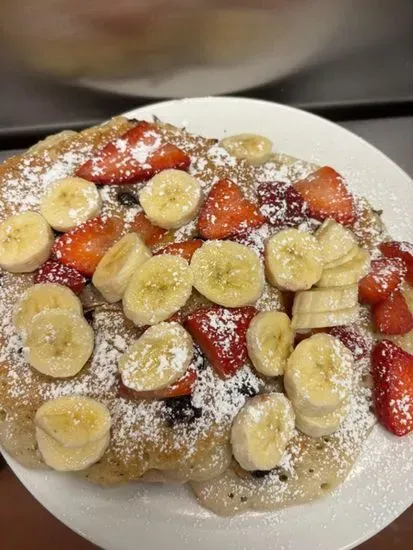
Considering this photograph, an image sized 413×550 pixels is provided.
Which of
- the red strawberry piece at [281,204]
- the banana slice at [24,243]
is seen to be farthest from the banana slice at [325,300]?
the banana slice at [24,243]

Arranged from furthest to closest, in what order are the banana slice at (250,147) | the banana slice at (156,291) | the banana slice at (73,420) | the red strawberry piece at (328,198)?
the banana slice at (250,147) → the red strawberry piece at (328,198) → the banana slice at (156,291) → the banana slice at (73,420)

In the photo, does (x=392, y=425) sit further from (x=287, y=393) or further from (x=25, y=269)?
(x=25, y=269)

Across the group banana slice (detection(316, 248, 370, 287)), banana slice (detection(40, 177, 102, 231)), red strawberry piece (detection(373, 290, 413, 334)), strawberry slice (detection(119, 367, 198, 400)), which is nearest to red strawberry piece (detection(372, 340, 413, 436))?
red strawberry piece (detection(373, 290, 413, 334))

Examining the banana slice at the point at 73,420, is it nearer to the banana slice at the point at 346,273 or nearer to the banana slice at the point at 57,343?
the banana slice at the point at 57,343

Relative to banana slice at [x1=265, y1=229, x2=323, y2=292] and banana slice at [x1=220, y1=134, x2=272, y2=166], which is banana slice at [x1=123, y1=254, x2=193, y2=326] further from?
banana slice at [x1=220, y1=134, x2=272, y2=166]

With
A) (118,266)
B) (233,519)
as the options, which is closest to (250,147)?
(118,266)

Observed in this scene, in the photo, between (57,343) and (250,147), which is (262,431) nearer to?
(57,343)
